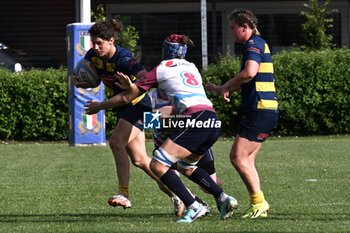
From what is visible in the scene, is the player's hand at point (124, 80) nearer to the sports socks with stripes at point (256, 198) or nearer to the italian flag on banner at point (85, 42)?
Answer: the sports socks with stripes at point (256, 198)

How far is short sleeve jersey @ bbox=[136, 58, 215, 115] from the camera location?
243 inches

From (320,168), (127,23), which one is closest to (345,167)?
(320,168)

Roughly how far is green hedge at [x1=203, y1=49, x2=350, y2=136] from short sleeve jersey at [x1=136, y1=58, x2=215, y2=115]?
11.8 metres

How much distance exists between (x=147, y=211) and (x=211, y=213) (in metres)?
0.65

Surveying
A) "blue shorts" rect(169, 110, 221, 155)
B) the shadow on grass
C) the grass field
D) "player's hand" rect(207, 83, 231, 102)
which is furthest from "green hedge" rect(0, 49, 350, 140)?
"blue shorts" rect(169, 110, 221, 155)

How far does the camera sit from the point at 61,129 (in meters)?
18.0

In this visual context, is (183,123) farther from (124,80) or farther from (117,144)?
(117,144)

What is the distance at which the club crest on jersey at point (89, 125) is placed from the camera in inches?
631

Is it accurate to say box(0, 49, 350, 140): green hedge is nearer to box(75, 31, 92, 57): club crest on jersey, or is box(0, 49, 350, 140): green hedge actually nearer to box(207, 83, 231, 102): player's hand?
box(75, 31, 92, 57): club crest on jersey

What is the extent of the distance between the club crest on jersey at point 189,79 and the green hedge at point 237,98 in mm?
11458

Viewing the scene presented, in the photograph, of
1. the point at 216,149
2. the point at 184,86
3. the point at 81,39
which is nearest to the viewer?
the point at 184,86

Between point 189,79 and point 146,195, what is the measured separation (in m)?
2.47

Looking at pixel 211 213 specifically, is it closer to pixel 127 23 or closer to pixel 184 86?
pixel 184 86

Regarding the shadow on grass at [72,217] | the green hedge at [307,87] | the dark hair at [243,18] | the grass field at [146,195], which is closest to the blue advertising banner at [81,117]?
the grass field at [146,195]
